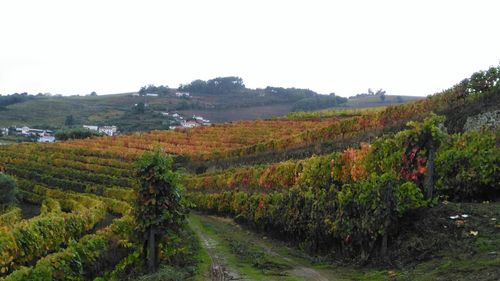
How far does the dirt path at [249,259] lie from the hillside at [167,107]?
81.2m

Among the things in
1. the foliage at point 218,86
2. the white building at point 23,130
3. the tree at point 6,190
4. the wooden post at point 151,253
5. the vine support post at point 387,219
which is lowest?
the white building at point 23,130

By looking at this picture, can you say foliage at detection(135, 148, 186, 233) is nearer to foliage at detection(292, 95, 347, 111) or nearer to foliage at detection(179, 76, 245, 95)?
foliage at detection(292, 95, 347, 111)

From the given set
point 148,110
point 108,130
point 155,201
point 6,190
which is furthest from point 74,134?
point 155,201

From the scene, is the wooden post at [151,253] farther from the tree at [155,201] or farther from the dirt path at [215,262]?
the dirt path at [215,262]

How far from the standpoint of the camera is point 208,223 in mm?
30750

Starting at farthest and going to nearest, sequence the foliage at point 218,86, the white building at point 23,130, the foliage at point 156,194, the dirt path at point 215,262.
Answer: the foliage at point 218,86 → the white building at point 23,130 → the foliage at point 156,194 → the dirt path at point 215,262

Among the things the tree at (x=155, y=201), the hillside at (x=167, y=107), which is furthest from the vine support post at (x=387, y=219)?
the hillside at (x=167, y=107)

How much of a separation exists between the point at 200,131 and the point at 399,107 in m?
38.3

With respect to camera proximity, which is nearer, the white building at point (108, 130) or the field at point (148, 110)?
the white building at point (108, 130)

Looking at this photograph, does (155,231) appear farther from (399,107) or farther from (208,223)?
(399,107)

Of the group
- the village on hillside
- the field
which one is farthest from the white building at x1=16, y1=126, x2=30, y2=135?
the field

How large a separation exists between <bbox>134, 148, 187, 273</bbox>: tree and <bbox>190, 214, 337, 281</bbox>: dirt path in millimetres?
2103

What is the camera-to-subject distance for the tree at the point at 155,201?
16453mm

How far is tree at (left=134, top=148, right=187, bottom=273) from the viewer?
16453 mm
